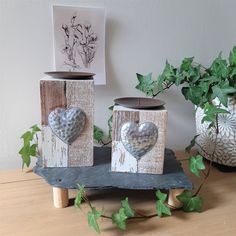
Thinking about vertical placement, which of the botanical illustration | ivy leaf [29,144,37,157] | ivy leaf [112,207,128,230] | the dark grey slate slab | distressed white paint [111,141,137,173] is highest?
the botanical illustration

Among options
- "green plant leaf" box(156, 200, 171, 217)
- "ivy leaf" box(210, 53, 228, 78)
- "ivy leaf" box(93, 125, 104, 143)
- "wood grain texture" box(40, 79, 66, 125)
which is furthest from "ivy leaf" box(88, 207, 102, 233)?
"ivy leaf" box(210, 53, 228, 78)

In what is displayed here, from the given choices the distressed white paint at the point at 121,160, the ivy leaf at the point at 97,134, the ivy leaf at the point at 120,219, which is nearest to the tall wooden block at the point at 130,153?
the distressed white paint at the point at 121,160

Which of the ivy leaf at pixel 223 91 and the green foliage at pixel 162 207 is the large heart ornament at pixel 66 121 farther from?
the ivy leaf at pixel 223 91

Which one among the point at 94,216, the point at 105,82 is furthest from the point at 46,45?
the point at 94,216

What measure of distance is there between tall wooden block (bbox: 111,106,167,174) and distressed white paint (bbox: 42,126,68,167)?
12 cm

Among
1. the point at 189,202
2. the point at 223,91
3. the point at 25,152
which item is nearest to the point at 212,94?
the point at 223,91

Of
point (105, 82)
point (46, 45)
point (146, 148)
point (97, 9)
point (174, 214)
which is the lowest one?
point (174, 214)

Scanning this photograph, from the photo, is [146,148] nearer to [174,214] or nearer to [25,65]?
[174,214]

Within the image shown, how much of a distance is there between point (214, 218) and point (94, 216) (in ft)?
0.84

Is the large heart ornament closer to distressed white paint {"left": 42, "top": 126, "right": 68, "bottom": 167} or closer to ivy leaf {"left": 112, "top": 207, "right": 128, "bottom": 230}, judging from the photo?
distressed white paint {"left": 42, "top": 126, "right": 68, "bottom": 167}

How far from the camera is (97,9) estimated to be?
0.79 meters

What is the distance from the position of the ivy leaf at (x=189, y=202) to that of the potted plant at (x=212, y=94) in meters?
0.18

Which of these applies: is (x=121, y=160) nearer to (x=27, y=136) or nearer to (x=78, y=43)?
(x=27, y=136)

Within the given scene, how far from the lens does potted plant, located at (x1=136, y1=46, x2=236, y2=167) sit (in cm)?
73
